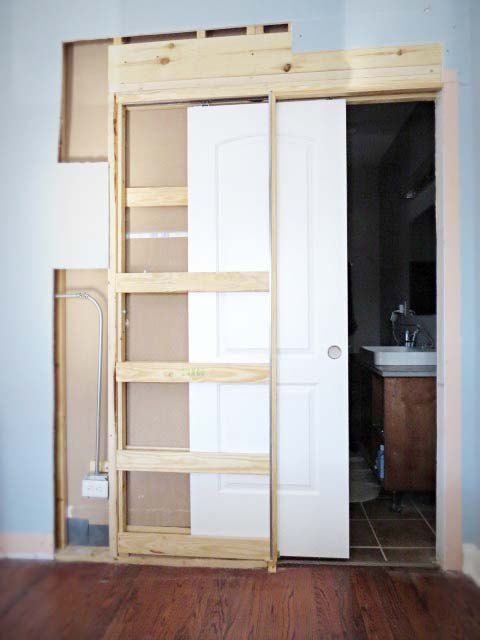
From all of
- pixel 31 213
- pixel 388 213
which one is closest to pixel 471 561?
pixel 31 213

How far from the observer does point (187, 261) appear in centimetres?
234

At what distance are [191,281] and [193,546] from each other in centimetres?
126

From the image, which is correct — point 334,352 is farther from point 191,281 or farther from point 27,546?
point 27,546

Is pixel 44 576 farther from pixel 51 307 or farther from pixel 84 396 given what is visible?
pixel 51 307

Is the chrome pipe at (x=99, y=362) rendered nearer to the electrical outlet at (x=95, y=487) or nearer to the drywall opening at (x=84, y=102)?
the electrical outlet at (x=95, y=487)

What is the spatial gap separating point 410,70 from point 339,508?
205 cm

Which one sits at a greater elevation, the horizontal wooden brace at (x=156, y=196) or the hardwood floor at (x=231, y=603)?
the horizontal wooden brace at (x=156, y=196)

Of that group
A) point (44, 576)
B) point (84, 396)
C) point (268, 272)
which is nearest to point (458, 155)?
point (268, 272)

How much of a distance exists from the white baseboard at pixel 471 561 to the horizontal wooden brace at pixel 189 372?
1170mm

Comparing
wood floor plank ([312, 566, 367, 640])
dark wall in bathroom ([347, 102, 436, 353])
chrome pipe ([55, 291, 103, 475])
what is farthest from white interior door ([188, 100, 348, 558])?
dark wall in bathroom ([347, 102, 436, 353])

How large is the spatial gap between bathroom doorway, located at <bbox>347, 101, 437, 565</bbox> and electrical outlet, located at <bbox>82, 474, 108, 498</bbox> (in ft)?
4.13

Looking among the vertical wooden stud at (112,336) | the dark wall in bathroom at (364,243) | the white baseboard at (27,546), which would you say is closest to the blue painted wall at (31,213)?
the white baseboard at (27,546)

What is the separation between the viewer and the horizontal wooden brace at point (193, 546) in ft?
7.32

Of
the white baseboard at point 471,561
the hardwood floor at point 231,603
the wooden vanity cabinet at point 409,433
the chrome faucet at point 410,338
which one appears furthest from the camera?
the chrome faucet at point 410,338
